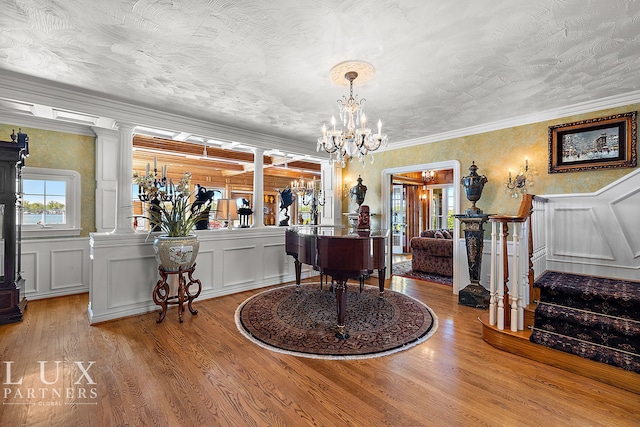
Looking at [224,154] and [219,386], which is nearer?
[219,386]

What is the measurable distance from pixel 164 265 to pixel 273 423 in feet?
7.22

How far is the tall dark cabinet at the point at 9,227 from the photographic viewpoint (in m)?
3.00

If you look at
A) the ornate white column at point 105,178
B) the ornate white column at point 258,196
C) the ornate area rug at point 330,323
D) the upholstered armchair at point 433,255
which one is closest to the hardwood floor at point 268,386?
the ornate area rug at point 330,323

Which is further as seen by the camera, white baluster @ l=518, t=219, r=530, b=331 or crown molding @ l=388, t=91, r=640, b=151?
crown molding @ l=388, t=91, r=640, b=151

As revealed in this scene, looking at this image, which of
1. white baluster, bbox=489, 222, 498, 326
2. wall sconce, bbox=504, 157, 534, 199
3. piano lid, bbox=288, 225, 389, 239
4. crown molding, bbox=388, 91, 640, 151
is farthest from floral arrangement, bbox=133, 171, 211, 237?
wall sconce, bbox=504, 157, 534, 199

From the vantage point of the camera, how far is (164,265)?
3.12m

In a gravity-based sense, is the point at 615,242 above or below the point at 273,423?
above

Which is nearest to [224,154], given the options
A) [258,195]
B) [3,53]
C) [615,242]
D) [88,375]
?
[258,195]

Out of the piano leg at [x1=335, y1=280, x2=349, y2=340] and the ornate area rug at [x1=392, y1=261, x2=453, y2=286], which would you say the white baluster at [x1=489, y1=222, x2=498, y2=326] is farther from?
the ornate area rug at [x1=392, y1=261, x2=453, y2=286]

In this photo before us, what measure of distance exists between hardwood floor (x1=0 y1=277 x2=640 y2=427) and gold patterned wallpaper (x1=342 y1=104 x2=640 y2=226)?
210 centimetres

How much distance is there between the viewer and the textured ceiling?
174 centimetres

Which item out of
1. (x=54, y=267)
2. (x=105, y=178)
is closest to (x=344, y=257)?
(x=105, y=178)

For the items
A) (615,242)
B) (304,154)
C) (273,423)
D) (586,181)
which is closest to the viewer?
(273,423)

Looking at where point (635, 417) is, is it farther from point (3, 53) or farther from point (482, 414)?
point (3, 53)
